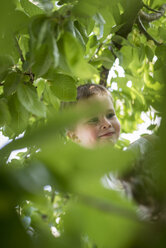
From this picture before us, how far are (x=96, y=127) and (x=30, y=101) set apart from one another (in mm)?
621

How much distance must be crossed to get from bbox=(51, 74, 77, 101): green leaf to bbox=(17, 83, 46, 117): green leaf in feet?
0.16

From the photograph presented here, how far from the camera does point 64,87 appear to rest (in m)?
0.59

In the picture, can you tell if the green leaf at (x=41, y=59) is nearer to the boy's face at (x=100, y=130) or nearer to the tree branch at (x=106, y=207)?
the tree branch at (x=106, y=207)

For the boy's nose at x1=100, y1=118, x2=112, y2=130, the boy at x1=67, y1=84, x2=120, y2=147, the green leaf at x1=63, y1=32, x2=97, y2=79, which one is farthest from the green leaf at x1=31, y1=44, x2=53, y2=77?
the boy's nose at x1=100, y1=118, x2=112, y2=130

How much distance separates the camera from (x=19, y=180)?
189 millimetres

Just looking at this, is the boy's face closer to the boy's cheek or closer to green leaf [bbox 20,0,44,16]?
the boy's cheek

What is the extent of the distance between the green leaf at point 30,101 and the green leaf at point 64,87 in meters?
0.05

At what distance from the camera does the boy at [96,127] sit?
114 cm

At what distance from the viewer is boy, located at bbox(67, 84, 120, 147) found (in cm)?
114

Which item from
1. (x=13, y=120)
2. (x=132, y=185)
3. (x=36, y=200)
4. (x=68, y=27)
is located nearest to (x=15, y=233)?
(x=36, y=200)

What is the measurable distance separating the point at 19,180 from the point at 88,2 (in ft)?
1.06

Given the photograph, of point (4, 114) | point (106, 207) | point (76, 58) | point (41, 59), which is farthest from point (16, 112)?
point (106, 207)

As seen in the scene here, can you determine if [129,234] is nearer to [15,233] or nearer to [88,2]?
[15,233]

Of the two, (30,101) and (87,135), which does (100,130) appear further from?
(30,101)
